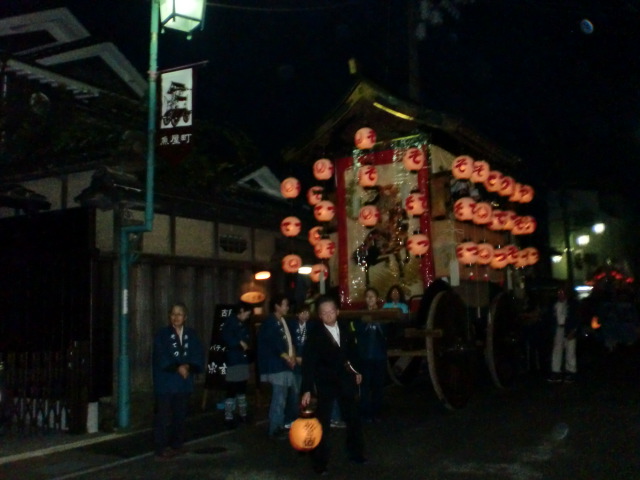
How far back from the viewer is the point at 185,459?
24.3ft

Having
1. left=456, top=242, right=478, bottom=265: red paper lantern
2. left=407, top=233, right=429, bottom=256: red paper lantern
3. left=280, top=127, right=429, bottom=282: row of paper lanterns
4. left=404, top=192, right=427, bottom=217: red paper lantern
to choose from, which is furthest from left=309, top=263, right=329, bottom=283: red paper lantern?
left=456, top=242, right=478, bottom=265: red paper lantern

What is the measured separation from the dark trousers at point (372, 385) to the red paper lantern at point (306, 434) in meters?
2.73

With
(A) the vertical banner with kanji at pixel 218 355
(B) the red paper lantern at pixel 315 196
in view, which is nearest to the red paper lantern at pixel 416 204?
(B) the red paper lantern at pixel 315 196

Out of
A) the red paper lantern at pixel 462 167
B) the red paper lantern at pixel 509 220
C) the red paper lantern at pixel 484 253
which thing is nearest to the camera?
the red paper lantern at pixel 462 167

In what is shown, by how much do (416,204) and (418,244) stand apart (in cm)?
62

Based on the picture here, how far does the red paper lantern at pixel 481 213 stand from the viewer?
1061cm

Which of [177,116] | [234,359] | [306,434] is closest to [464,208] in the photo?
[234,359]

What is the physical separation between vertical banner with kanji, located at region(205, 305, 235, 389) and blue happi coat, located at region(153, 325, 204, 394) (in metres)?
2.21

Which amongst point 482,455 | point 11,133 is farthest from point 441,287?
point 11,133

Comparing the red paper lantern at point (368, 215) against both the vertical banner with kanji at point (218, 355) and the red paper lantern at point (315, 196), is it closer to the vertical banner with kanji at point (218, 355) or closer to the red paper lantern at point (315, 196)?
the red paper lantern at point (315, 196)

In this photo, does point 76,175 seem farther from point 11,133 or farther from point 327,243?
point 327,243

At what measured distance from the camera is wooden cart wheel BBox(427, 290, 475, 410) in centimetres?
923

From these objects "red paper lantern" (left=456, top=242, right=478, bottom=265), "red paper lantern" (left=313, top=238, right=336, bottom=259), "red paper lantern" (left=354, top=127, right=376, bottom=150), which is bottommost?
"red paper lantern" (left=456, top=242, right=478, bottom=265)

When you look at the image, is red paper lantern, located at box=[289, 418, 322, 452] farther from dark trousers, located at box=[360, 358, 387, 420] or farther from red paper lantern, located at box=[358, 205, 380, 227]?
red paper lantern, located at box=[358, 205, 380, 227]
